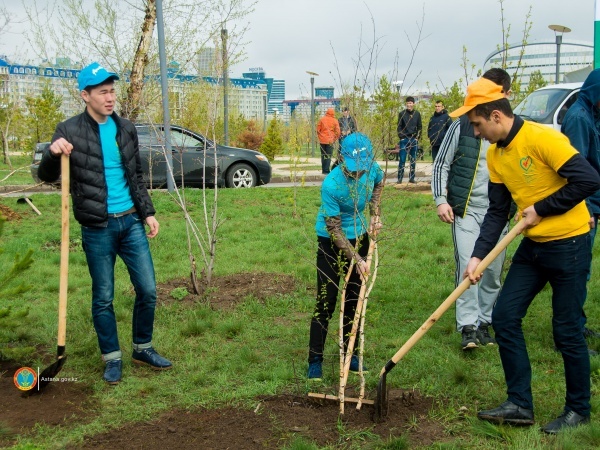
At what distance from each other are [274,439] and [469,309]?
2.14 meters

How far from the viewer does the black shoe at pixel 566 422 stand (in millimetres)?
3584

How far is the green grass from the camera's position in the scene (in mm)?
3846

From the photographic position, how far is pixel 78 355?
5.01 meters

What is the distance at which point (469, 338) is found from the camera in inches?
196

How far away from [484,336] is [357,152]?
2169 millimetres

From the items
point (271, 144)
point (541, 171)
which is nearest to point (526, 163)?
point (541, 171)

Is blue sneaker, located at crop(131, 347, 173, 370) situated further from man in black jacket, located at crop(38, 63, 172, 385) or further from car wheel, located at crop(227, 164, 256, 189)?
car wheel, located at crop(227, 164, 256, 189)

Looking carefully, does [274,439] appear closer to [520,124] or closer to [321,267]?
[321,267]

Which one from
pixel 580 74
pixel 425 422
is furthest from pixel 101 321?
pixel 580 74

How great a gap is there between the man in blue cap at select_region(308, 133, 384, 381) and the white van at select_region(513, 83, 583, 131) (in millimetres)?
8683

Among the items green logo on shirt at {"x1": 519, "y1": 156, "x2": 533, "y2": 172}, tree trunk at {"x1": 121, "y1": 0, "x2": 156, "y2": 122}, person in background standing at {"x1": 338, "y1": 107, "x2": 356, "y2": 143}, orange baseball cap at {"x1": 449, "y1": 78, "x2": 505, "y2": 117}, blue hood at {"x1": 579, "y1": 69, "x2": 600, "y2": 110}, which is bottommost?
green logo on shirt at {"x1": 519, "y1": 156, "x2": 533, "y2": 172}

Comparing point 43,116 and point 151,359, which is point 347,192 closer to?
point 151,359

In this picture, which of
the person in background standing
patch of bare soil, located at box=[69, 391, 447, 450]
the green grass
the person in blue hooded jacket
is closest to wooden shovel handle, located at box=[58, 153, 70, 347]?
the green grass

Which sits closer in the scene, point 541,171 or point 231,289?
point 541,171
